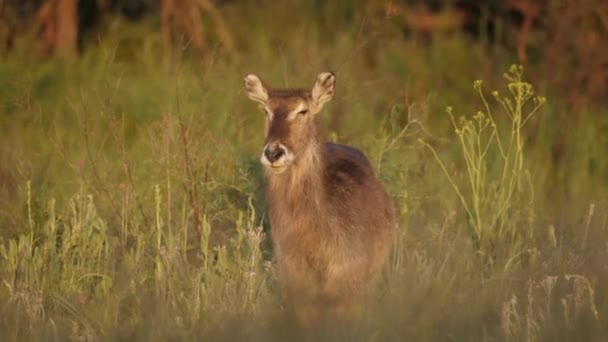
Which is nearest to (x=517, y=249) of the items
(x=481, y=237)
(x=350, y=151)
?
(x=481, y=237)

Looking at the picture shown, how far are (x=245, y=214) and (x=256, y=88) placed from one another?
1.30 m

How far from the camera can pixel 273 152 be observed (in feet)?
21.5

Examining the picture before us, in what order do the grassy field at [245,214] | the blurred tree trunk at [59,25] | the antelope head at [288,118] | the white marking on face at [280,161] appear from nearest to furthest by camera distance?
the grassy field at [245,214], the white marking on face at [280,161], the antelope head at [288,118], the blurred tree trunk at [59,25]

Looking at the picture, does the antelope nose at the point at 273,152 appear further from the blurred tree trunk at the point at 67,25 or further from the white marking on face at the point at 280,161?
the blurred tree trunk at the point at 67,25

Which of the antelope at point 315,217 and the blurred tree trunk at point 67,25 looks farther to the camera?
the blurred tree trunk at point 67,25

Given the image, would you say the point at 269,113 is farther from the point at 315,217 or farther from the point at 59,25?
the point at 59,25

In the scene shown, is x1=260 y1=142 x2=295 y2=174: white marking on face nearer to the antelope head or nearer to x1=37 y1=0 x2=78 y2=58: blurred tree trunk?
the antelope head

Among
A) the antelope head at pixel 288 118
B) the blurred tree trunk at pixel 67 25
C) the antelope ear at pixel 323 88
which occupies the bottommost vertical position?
the antelope head at pixel 288 118

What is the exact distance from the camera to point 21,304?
6516 millimetres

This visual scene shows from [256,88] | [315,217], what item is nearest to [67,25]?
[256,88]

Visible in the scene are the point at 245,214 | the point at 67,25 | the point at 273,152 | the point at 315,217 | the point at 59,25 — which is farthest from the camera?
the point at 59,25

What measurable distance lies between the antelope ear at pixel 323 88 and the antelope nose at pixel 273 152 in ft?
1.74

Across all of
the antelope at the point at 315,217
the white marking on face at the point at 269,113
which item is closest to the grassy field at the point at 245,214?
the antelope at the point at 315,217

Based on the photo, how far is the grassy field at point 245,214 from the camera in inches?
250
